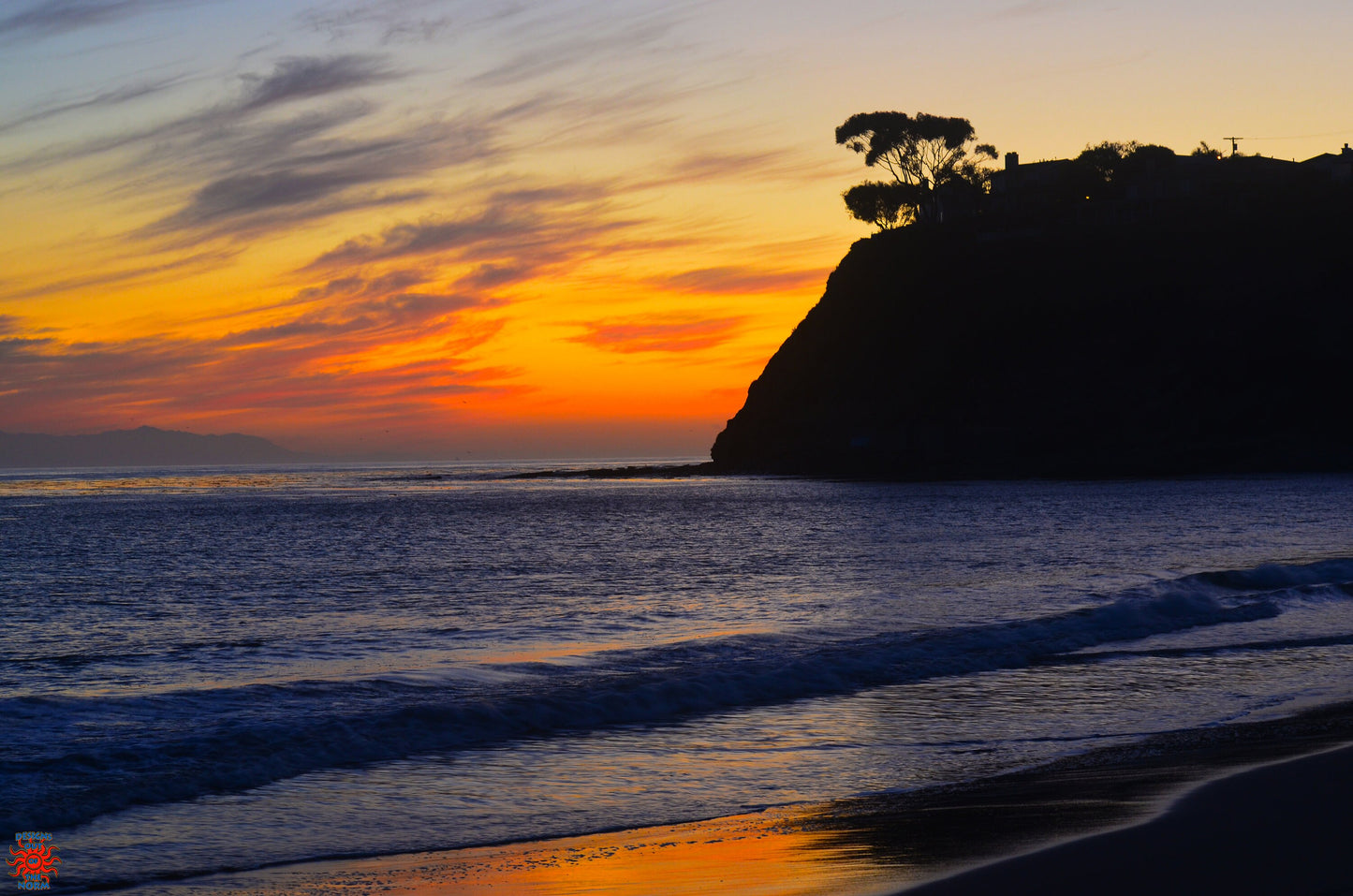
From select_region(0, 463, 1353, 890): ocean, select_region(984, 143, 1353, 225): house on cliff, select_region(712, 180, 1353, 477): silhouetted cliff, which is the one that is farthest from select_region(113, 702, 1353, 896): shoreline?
select_region(984, 143, 1353, 225): house on cliff

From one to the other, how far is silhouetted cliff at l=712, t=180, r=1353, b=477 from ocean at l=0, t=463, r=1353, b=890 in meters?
59.4

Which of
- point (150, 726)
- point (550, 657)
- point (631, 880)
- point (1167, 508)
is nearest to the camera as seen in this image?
point (631, 880)

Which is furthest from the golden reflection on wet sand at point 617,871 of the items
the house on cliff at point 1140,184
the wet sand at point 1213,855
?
the house on cliff at point 1140,184

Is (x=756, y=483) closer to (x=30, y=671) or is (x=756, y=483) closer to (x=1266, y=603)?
(x=1266, y=603)

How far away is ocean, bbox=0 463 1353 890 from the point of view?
8594mm

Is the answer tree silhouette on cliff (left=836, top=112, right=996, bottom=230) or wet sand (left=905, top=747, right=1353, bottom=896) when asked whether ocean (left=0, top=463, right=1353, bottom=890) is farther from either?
tree silhouette on cliff (left=836, top=112, right=996, bottom=230)

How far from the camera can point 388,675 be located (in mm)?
14180

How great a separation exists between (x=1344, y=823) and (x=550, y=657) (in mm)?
10781

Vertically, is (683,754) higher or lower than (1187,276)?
lower

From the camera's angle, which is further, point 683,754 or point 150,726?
point 150,726

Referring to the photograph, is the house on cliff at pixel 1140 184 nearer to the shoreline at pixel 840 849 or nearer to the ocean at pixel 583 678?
the ocean at pixel 583 678

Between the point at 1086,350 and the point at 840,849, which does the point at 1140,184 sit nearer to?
the point at 1086,350

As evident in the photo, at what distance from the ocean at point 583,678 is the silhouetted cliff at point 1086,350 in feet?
195

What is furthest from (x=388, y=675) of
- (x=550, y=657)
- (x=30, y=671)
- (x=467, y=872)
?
(x=467, y=872)
